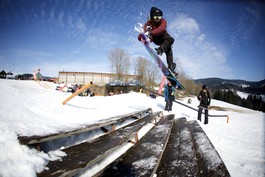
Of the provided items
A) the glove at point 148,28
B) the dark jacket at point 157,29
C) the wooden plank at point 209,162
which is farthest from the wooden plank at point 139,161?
the glove at point 148,28

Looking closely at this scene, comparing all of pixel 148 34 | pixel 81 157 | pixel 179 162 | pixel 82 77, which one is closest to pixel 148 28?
pixel 148 34

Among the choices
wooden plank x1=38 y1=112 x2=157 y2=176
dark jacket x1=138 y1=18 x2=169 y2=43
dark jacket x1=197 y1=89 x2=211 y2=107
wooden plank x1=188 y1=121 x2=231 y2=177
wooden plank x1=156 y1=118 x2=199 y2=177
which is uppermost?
dark jacket x1=138 y1=18 x2=169 y2=43

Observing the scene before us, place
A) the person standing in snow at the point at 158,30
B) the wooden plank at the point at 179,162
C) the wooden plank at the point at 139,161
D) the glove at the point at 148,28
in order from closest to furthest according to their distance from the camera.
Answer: the wooden plank at the point at 139,161, the wooden plank at the point at 179,162, the person standing in snow at the point at 158,30, the glove at the point at 148,28

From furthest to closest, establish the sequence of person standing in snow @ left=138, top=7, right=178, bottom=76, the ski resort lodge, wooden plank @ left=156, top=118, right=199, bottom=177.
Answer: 1. the ski resort lodge
2. person standing in snow @ left=138, top=7, right=178, bottom=76
3. wooden plank @ left=156, top=118, right=199, bottom=177

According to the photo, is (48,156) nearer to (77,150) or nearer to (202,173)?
(77,150)

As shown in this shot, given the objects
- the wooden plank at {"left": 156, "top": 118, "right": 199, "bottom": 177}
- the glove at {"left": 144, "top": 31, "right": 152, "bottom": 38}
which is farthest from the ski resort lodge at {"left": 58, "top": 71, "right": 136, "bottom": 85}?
the wooden plank at {"left": 156, "top": 118, "right": 199, "bottom": 177}

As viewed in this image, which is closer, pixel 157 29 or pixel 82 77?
pixel 157 29

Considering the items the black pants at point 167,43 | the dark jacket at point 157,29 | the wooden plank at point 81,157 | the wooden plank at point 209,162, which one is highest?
the dark jacket at point 157,29

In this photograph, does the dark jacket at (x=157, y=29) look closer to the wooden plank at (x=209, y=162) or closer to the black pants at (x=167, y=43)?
the black pants at (x=167, y=43)

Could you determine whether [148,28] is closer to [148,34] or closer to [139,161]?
[148,34]

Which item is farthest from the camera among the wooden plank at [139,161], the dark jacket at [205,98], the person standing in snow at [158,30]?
the dark jacket at [205,98]

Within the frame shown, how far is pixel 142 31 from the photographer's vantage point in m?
5.84

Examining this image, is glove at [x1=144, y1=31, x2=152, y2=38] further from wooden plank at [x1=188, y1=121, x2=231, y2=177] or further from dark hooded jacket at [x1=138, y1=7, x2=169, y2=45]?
wooden plank at [x1=188, y1=121, x2=231, y2=177]

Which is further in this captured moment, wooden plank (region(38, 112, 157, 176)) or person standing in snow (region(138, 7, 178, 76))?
person standing in snow (region(138, 7, 178, 76))
